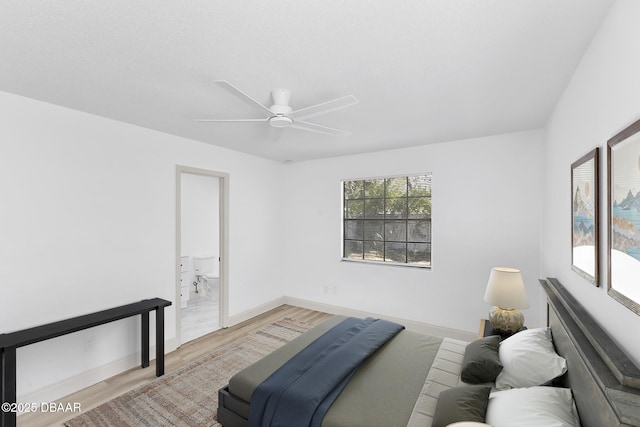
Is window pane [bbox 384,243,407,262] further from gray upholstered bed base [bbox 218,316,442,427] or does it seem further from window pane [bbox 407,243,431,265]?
gray upholstered bed base [bbox 218,316,442,427]

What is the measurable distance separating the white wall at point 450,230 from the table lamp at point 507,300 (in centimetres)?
107

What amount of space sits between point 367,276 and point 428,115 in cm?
252

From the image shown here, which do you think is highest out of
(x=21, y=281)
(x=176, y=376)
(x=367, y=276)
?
(x=21, y=281)

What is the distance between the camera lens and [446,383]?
1.92 m

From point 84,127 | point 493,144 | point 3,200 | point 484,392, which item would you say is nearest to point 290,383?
point 484,392

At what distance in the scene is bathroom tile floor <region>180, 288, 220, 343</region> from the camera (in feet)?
13.3

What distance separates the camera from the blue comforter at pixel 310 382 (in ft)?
5.59

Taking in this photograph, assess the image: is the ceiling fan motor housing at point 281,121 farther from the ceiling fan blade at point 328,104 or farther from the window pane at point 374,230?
the window pane at point 374,230

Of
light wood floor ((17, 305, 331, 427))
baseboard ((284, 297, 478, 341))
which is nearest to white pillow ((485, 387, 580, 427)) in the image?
baseboard ((284, 297, 478, 341))

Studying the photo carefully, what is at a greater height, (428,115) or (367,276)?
(428,115)

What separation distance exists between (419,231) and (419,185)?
644mm

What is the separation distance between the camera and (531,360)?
5.75ft

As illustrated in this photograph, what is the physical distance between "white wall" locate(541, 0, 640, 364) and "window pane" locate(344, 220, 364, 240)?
2.56 metres

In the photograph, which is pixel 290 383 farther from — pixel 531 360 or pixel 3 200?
pixel 3 200
